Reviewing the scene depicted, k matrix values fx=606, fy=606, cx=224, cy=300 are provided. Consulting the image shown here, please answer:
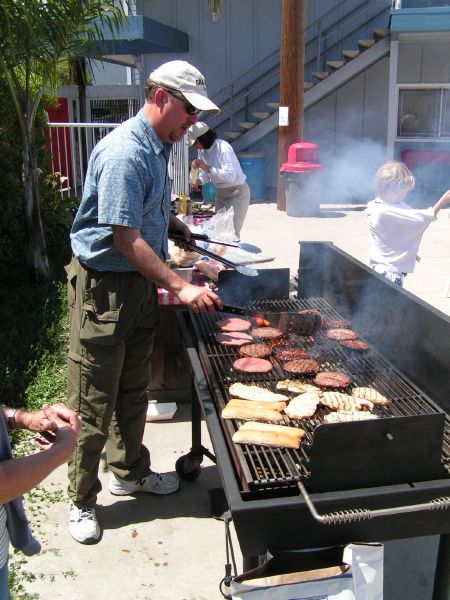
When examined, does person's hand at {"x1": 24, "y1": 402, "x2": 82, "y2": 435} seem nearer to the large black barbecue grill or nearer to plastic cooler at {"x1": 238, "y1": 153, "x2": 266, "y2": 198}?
Result: the large black barbecue grill

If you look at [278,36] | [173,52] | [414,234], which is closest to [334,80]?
[278,36]

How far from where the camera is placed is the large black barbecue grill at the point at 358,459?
1.94 metres

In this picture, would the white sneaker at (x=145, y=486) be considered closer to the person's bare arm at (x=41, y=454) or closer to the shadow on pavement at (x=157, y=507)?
the shadow on pavement at (x=157, y=507)

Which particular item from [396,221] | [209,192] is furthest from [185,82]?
[209,192]

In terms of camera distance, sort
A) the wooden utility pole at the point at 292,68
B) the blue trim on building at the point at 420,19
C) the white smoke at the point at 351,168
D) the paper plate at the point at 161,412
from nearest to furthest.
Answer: the paper plate at the point at 161,412
the wooden utility pole at the point at 292,68
the blue trim on building at the point at 420,19
the white smoke at the point at 351,168

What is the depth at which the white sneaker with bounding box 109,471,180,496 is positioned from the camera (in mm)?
3629

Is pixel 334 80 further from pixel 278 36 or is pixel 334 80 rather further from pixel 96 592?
pixel 96 592

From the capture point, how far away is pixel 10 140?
7.61 meters

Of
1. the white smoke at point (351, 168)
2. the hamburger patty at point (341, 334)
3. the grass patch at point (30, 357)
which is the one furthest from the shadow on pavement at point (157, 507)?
the white smoke at point (351, 168)

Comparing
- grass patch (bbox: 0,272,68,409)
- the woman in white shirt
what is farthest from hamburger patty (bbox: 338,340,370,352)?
the woman in white shirt

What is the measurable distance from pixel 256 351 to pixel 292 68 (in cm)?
1033

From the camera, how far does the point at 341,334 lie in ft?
11.1

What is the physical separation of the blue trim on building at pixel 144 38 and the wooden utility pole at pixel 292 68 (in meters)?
3.06

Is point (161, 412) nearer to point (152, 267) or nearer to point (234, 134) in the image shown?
point (152, 267)
